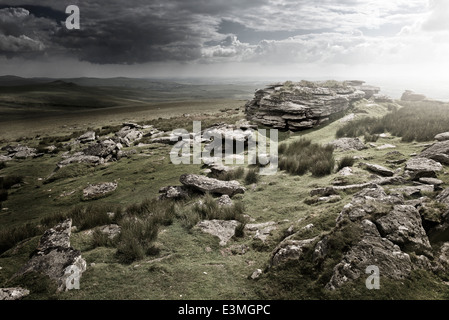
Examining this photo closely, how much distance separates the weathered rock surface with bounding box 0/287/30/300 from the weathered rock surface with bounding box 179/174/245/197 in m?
6.58

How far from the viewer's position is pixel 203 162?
16.1 metres

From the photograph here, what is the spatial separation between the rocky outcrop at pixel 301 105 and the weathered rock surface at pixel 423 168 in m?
13.0

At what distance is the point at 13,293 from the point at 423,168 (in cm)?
1163

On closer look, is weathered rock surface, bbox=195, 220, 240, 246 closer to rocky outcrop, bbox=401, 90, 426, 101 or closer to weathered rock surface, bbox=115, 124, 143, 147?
weathered rock surface, bbox=115, 124, 143, 147

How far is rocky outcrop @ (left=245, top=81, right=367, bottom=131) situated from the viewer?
21591 millimetres

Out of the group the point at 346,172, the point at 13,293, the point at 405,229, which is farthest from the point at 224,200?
the point at 13,293

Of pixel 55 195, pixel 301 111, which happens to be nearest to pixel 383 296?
pixel 55 195

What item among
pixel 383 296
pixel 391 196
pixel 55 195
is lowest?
pixel 55 195

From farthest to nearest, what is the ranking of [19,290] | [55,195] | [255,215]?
[55,195], [255,215], [19,290]

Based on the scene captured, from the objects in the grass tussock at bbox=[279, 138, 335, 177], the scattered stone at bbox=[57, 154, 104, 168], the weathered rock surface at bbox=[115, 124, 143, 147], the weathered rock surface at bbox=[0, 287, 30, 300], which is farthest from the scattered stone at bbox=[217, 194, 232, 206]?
the weathered rock surface at bbox=[115, 124, 143, 147]

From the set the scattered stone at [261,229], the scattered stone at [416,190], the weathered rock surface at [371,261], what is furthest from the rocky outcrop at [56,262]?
the scattered stone at [416,190]

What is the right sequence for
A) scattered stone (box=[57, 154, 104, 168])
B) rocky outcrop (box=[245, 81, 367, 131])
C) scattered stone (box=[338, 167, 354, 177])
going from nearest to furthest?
scattered stone (box=[338, 167, 354, 177]) < scattered stone (box=[57, 154, 104, 168]) < rocky outcrop (box=[245, 81, 367, 131])
